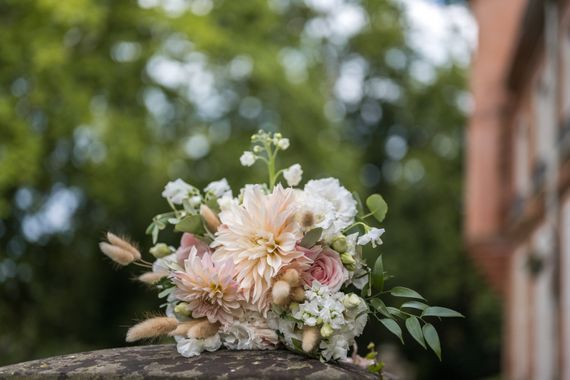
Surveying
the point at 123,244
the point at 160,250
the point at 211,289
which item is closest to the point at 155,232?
the point at 160,250

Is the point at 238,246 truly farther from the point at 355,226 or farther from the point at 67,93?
the point at 67,93

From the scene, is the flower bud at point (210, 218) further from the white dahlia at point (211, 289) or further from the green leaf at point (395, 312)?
the green leaf at point (395, 312)

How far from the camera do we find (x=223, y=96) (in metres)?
22.1

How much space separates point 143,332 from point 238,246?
34 cm

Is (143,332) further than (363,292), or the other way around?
(363,292)

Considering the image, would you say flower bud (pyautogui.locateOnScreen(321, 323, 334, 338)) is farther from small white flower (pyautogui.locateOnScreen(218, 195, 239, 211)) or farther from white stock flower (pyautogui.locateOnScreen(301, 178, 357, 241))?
small white flower (pyautogui.locateOnScreen(218, 195, 239, 211))

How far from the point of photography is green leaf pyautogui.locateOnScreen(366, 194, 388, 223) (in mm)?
2762

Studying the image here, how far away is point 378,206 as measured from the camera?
2770mm

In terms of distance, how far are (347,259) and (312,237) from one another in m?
0.12

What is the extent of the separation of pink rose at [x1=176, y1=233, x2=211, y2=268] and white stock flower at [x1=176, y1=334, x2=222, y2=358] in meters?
0.29

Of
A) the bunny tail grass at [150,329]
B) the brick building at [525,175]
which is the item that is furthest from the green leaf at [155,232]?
the brick building at [525,175]

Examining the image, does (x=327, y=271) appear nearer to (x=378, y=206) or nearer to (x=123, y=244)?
(x=378, y=206)

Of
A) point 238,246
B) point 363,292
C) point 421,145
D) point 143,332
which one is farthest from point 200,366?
point 421,145

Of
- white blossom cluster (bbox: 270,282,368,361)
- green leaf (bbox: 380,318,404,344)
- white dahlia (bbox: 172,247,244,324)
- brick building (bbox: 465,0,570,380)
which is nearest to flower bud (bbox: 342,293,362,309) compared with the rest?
white blossom cluster (bbox: 270,282,368,361)
